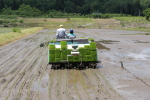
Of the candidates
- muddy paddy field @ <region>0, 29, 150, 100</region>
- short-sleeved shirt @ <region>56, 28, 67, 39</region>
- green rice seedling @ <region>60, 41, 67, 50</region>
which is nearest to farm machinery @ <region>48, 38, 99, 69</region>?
green rice seedling @ <region>60, 41, 67, 50</region>

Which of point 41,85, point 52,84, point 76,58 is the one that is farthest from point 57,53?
point 41,85

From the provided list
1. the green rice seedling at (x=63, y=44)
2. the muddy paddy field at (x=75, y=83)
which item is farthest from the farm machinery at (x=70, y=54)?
the muddy paddy field at (x=75, y=83)

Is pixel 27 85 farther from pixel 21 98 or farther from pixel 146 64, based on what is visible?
pixel 146 64

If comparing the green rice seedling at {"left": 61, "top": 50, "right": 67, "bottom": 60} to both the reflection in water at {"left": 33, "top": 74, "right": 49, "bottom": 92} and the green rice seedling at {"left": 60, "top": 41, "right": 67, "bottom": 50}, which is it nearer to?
the green rice seedling at {"left": 60, "top": 41, "right": 67, "bottom": 50}

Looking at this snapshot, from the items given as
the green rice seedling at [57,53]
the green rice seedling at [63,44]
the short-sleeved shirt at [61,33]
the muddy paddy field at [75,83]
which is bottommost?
the muddy paddy field at [75,83]

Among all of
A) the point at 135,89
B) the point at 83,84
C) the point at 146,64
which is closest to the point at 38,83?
the point at 83,84

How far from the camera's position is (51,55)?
1127cm

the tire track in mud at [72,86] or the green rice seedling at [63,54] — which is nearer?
the tire track in mud at [72,86]

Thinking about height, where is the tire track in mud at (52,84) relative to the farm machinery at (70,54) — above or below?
below

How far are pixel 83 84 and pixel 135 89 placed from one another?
1777 millimetres

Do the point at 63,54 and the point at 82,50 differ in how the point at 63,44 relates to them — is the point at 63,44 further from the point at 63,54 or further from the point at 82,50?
the point at 82,50

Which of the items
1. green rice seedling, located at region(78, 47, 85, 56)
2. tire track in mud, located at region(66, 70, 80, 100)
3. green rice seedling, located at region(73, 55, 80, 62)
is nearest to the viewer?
tire track in mud, located at region(66, 70, 80, 100)

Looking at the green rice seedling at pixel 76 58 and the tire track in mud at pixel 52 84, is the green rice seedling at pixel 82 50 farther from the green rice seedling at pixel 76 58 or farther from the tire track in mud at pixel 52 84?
the tire track in mud at pixel 52 84

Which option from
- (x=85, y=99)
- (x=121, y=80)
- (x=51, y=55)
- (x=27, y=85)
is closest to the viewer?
(x=85, y=99)
